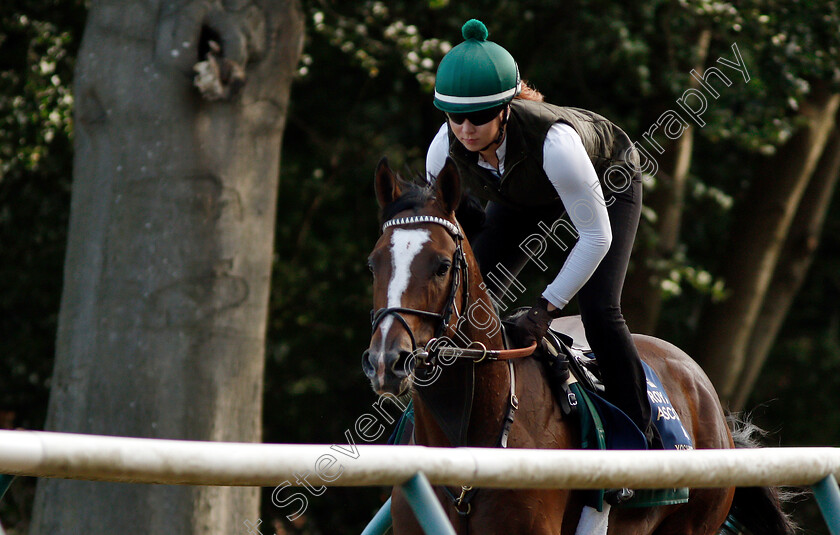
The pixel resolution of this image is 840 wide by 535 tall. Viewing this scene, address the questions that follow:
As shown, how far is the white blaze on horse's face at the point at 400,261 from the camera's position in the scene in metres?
3.00

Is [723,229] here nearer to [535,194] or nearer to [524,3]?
[524,3]

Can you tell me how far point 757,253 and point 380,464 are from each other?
371 inches

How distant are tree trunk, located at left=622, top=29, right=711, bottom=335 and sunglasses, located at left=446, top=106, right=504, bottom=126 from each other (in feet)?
18.7

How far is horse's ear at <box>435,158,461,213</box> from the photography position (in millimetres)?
3398

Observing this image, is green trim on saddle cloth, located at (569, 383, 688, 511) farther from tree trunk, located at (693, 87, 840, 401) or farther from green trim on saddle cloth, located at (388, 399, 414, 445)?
tree trunk, located at (693, 87, 840, 401)

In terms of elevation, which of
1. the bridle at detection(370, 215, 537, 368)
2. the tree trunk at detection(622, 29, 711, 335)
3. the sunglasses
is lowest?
the bridle at detection(370, 215, 537, 368)

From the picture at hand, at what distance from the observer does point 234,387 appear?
5.78 meters

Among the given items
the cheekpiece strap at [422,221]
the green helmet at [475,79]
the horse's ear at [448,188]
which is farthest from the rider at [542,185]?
the cheekpiece strap at [422,221]

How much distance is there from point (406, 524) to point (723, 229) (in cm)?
897

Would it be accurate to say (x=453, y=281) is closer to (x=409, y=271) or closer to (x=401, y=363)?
(x=409, y=271)

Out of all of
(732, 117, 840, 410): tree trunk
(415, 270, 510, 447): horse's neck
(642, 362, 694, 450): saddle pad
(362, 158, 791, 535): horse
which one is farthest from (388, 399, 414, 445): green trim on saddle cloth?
(732, 117, 840, 410): tree trunk

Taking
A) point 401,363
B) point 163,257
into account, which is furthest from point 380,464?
point 163,257

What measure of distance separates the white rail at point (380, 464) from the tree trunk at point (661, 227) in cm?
701

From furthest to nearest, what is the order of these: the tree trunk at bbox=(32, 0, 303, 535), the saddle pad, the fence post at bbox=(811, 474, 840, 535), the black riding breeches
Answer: the tree trunk at bbox=(32, 0, 303, 535) < the saddle pad < the black riding breeches < the fence post at bbox=(811, 474, 840, 535)
